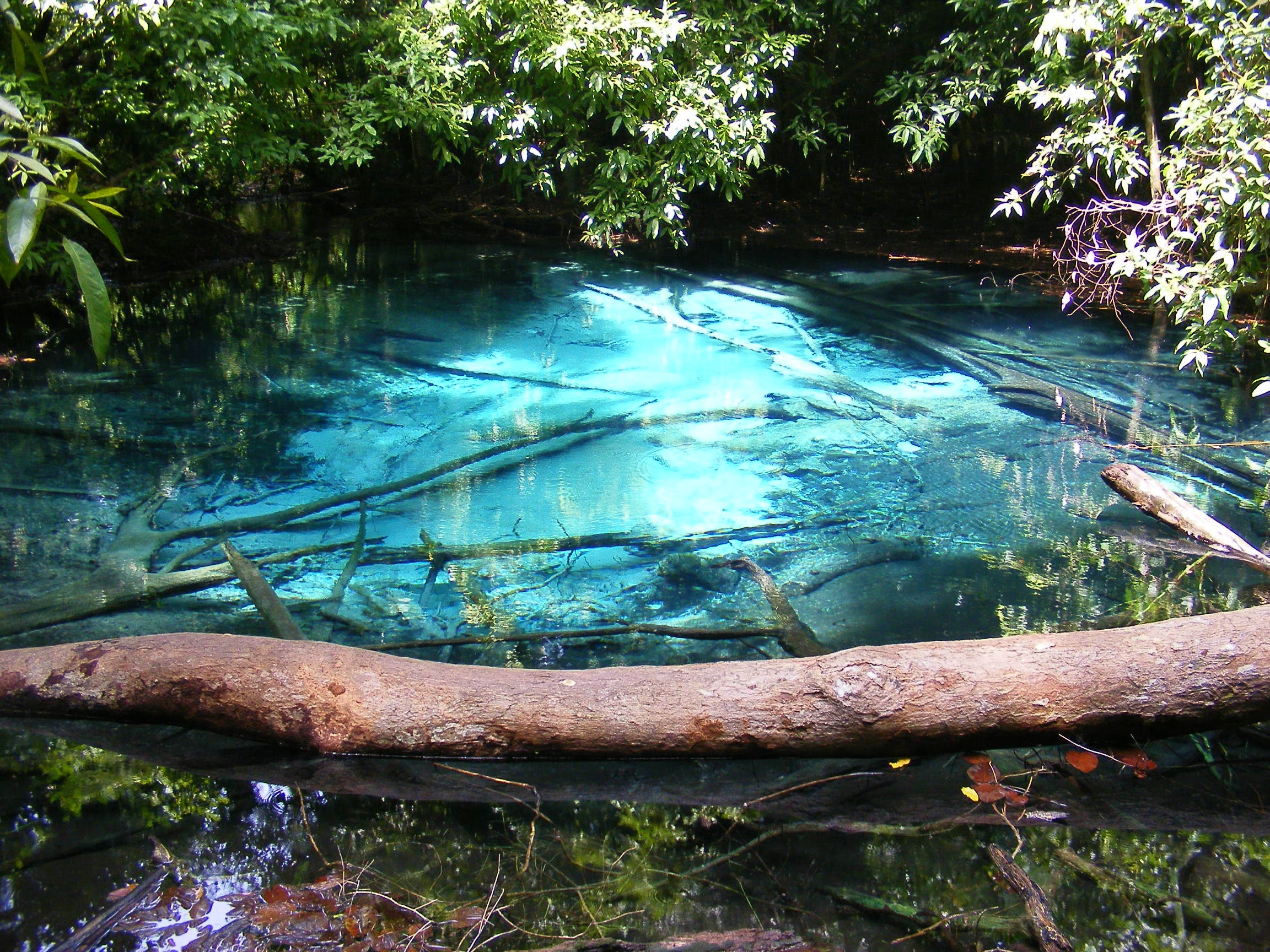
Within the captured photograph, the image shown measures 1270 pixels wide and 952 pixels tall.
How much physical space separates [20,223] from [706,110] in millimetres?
6968

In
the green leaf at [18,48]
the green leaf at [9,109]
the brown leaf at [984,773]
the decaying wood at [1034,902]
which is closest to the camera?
the green leaf at [9,109]

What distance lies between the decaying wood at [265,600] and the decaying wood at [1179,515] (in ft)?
10.3

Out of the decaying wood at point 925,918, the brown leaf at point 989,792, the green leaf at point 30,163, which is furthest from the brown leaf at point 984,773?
the green leaf at point 30,163

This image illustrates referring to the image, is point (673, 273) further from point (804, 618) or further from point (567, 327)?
point (804, 618)

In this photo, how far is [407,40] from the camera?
7.29m

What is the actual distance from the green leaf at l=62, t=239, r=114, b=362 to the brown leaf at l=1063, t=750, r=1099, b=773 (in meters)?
2.31

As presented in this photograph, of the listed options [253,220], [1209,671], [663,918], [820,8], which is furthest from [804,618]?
[253,220]

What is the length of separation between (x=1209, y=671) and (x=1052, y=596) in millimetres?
1035

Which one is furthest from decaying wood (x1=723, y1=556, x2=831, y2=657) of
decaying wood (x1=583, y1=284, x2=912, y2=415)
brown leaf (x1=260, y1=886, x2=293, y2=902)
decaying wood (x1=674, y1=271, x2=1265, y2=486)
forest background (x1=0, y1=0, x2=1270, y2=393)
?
forest background (x1=0, y1=0, x2=1270, y2=393)

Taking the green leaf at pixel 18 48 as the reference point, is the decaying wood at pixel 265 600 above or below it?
below

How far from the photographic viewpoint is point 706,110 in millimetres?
7184

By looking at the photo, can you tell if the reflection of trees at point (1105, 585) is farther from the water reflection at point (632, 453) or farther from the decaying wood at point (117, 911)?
the decaying wood at point (117, 911)

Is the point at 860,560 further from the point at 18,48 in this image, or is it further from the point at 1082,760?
the point at 18,48

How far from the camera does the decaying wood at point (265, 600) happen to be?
114 inches
